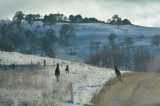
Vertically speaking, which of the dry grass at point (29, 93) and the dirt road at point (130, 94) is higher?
the dry grass at point (29, 93)

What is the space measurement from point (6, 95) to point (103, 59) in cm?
13349

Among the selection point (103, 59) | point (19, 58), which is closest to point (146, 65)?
point (103, 59)

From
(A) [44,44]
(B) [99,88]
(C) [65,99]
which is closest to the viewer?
(C) [65,99]

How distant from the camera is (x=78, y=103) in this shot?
26.8m

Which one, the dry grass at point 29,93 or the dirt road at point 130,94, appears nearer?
the dry grass at point 29,93

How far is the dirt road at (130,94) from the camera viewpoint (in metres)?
27.7

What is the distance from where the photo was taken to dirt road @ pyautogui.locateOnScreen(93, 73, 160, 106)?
27.7 metres

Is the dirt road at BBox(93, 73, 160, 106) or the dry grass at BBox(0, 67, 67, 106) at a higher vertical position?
the dry grass at BBox(0, 67, 67, 106)

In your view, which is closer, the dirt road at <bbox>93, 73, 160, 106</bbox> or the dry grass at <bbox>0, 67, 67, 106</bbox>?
the dry grass at <bbox>0, 67, 67, 106</bbox>

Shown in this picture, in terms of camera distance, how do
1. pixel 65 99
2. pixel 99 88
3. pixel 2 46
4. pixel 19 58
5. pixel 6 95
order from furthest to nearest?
1. pixel 2 46
2. pixel 19 58
3. pixel 99 88
4. pixel 65 99
5. pixel 6 95

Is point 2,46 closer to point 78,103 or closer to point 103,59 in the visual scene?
point 103,59

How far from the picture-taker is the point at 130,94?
31.9m

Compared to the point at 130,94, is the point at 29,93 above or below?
above

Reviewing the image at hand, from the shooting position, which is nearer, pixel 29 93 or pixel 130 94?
pixel 29 93
